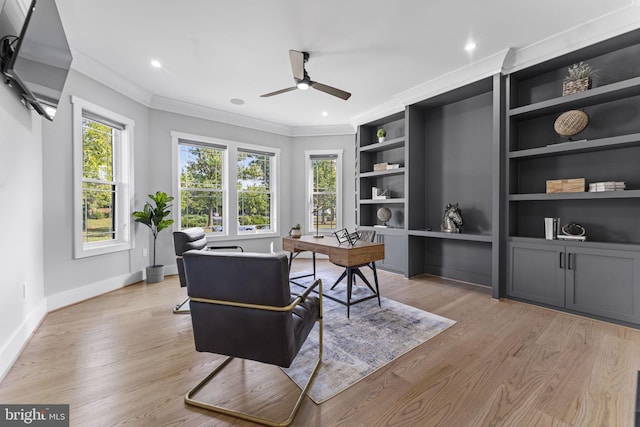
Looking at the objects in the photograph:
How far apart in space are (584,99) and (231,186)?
5097 mm

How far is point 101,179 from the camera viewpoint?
372 cm

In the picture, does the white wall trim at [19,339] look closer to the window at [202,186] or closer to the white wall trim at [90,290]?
the white wall trim at [90,290]

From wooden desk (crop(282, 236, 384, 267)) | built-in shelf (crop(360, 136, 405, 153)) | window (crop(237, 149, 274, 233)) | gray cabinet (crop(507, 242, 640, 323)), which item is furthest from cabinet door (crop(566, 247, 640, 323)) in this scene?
window (crop(237, 149, 274, 233))

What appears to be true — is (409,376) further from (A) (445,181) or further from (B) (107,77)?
(B) (107,77)

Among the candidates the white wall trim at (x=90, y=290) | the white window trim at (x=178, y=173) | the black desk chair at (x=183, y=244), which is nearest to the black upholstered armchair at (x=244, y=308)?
the black desk chair at (x=183, y=244)

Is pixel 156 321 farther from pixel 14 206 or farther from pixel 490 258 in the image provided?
pixel 490 258

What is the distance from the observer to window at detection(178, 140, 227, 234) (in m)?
4.86

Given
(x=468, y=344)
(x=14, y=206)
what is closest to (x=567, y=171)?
(x=468, y=344)

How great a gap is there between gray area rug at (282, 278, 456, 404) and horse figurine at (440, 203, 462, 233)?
1.50m

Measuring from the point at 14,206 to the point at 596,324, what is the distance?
528cm

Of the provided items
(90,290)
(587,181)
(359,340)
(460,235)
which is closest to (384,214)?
(460,235)

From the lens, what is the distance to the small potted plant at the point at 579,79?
9.31ft

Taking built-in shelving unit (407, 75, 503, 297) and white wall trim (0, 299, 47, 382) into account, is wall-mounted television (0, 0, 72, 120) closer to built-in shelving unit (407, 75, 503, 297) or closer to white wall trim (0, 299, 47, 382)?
white wall trim (0, 299, 47, 382)

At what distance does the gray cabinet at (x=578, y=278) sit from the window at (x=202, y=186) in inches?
184
